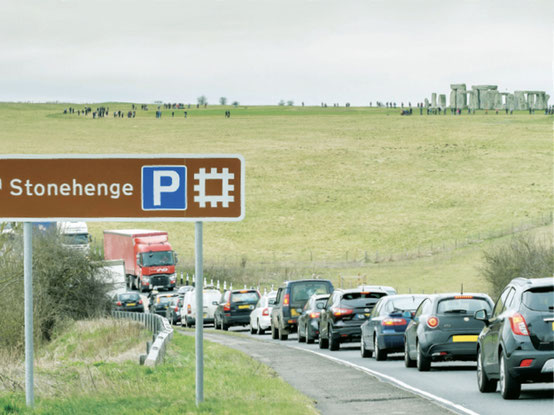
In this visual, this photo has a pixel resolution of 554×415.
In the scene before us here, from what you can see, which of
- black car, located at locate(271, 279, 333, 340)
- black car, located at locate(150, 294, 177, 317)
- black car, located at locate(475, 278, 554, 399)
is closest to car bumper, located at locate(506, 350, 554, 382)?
black car, located at locate(475, 278, 554, 399)

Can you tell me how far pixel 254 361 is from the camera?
23578 mm

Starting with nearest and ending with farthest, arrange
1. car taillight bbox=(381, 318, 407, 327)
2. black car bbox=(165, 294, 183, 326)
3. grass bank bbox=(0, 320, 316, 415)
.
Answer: grass bank bbox=(0, 320, 316, 415), car taillight bbox=(381, 318, 407, 327), black car bbox=(165, 294, 183, 326)

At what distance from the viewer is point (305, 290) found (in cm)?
3522

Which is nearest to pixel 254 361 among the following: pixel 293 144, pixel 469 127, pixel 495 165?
pixel 495 165

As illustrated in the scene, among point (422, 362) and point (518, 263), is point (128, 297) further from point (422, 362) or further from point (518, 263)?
point (422, 362)

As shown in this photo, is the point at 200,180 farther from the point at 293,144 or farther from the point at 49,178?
the point at 293,144

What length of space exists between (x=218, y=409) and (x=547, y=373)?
4.34 meters

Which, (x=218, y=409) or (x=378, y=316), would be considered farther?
(x=378, y=316)

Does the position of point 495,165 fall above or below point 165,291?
above

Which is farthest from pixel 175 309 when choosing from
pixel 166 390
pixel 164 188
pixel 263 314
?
pixel 164 188

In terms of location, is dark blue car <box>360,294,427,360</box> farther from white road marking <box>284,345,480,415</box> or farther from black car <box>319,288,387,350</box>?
black car <box>319,288,387,350</box>

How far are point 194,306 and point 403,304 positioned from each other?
2389cm

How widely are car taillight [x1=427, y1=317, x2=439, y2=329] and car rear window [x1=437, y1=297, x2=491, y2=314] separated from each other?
0.21 metres

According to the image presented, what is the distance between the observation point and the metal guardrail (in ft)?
69.4
